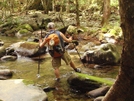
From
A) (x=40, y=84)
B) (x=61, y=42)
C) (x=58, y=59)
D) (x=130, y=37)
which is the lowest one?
(x=40, y=84)

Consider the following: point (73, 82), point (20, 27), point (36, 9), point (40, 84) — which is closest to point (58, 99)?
point (73, 82)

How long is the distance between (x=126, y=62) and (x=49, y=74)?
192 inches

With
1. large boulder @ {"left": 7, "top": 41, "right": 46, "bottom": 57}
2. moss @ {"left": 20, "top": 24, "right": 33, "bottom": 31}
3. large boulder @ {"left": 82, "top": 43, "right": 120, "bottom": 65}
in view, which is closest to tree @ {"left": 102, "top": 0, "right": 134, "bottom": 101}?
large boulder @ {"left": 82, "top": 43, "right": 120, "bottom": 65}

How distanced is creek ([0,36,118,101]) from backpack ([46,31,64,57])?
34.1 inches

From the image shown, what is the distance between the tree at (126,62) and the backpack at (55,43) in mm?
3355

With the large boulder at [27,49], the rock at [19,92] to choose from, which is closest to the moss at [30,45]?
the large boulder at [27,49]

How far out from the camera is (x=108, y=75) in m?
7.75

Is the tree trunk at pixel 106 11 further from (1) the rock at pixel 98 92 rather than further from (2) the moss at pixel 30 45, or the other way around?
(1) the rock at pixel 98 92

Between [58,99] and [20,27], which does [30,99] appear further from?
[20,27]

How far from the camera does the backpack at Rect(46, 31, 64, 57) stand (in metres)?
6.97

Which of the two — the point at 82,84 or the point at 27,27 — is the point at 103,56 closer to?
the point at 82,84

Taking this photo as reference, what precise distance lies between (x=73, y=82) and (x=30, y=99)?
1.63m

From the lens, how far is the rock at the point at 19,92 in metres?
5.34

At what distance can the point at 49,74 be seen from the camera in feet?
26.4
